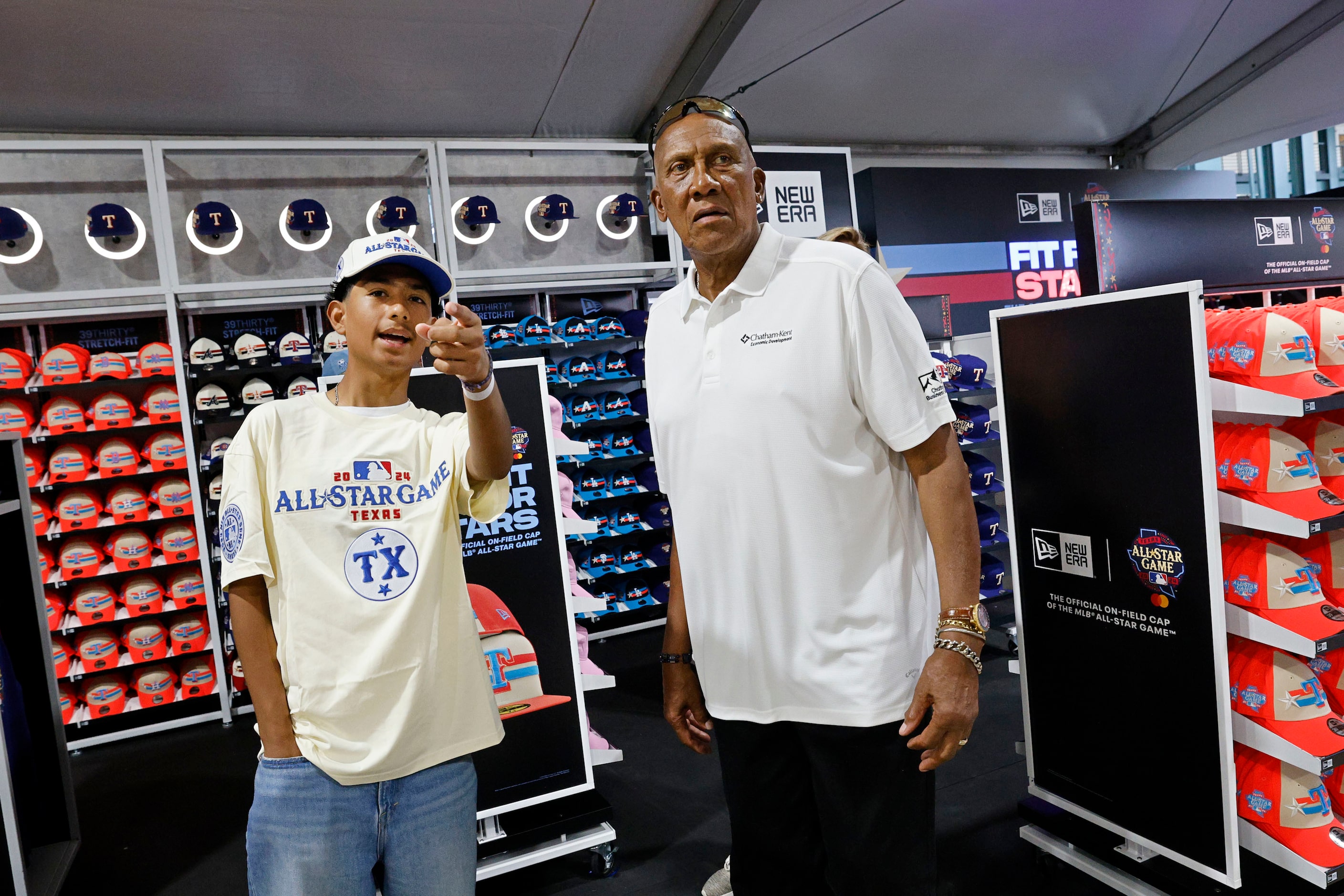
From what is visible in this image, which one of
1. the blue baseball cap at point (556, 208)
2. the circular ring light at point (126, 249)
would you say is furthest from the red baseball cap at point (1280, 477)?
the circular ring light at point (126, 249)

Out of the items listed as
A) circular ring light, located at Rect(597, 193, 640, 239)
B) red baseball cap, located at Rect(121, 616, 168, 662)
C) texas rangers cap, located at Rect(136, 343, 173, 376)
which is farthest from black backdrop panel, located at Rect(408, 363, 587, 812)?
circular ring light, located at Rect(597, 193, 640, 239)

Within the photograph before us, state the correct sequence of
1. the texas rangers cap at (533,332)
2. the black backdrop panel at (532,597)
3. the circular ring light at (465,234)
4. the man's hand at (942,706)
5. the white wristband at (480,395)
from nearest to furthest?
the man's hand at (942,706), the white wristband at (480,395), the black backdrop panel at (532,597), the texas rangers cap at (533,332), the circular ring light at (465,234)

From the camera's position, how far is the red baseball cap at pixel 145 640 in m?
4.92

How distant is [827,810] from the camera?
1.34 m

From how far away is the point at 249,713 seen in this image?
5.20 metres

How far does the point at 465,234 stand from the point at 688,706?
200 inches

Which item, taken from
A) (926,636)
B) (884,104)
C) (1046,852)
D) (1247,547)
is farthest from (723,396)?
(884,104)

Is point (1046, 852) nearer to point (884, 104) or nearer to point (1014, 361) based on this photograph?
point (1014, 361)

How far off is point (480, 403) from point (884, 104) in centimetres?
794

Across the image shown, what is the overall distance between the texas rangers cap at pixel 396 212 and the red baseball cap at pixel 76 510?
2449mm

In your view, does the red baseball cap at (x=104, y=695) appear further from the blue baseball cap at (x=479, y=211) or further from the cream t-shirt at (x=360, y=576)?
the cream t-shirt at (x=360, y=576)

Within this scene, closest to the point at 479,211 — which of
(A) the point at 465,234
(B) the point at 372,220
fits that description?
(A) the point at 465,234

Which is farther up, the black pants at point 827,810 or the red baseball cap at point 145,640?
the black pants at point 827,810

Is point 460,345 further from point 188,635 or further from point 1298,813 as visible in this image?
point 188,635
